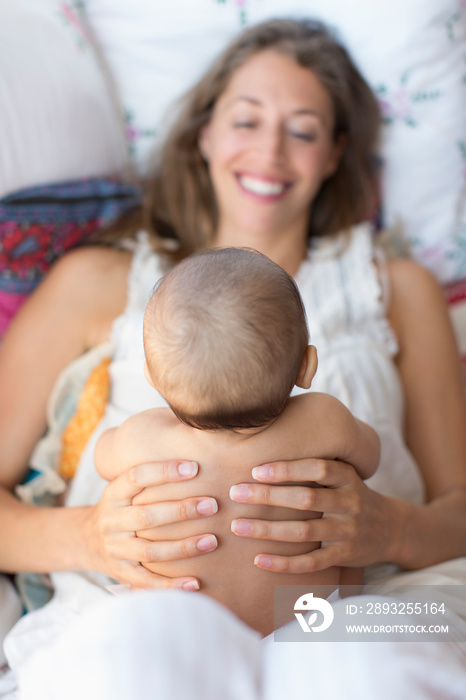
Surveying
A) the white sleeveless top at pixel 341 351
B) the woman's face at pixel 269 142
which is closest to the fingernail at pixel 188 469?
the white sleeveless top at pixel 341 351

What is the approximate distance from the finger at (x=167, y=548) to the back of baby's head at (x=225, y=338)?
0.21 metres

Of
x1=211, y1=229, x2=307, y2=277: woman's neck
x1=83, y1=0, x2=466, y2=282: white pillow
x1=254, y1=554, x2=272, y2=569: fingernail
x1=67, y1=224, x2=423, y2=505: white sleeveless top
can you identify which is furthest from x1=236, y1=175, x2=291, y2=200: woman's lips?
x1=254, y1=554, x2=272, y2=569: fingernail

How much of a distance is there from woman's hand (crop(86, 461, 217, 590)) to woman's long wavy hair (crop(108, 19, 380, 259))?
0.77 metres

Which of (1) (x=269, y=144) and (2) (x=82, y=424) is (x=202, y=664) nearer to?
(2) (x=82, y=424)

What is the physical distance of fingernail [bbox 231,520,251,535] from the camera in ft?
3.28

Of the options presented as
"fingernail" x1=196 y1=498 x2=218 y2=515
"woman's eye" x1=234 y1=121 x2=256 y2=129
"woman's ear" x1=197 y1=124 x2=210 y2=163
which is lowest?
"fingernail" x1=196 y1=498 x2=218 y2=515

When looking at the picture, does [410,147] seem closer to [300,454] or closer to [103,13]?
[103,13]

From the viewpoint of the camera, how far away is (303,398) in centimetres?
106

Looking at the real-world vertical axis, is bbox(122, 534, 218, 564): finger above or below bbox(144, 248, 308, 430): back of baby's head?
below

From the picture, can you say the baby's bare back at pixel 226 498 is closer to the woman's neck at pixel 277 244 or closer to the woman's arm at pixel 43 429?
the woman's arm at pixel 43 429

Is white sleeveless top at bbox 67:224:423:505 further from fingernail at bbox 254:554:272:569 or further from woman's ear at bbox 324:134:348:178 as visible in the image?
fingernail at bbox 254:554:272:569

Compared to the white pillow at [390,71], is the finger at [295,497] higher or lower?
lower

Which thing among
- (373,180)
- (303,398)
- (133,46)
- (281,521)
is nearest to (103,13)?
(133,46)

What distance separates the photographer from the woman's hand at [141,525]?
1006mm
